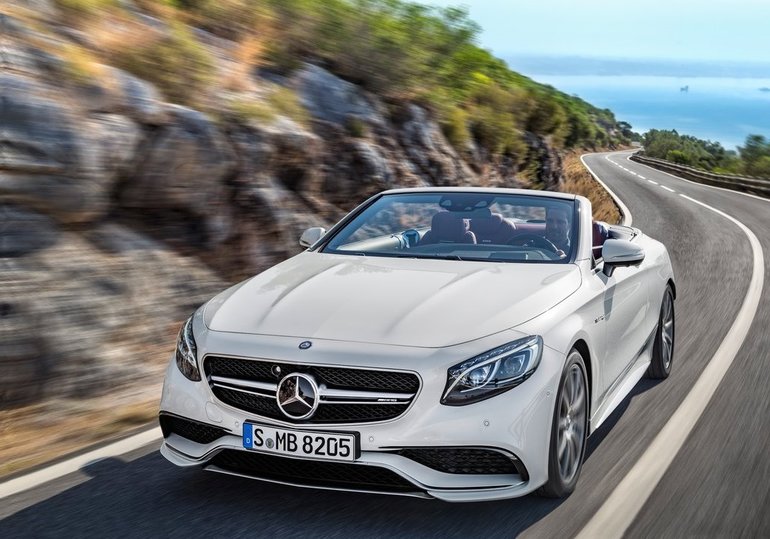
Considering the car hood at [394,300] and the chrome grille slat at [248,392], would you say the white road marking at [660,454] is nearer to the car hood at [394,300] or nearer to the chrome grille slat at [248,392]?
the car hood at [394,300]

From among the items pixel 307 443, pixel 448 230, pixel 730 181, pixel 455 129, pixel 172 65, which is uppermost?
pixel 172 65

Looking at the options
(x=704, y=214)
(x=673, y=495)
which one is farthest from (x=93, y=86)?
(x=704, y=214)

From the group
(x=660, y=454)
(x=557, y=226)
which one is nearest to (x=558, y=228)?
(x=557, y=226)

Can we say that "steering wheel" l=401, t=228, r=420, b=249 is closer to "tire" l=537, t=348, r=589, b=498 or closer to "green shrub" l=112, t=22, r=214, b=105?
"tire" l=537, t=348, r=589, b=498

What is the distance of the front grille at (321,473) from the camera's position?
3857 mm

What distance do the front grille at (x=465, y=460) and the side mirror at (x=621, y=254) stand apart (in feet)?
5.58

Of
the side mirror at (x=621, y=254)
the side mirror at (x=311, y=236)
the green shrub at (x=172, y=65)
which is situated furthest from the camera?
the green shrub at (x=172, y=65)

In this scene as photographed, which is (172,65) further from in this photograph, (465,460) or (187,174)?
(465,460)

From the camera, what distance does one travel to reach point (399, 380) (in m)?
3.86

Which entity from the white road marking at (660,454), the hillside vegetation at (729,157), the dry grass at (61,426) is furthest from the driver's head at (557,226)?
the hillside vegetation at (729,157)

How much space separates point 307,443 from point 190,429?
2.12 ft

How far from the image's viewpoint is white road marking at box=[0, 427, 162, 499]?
444 centimetres

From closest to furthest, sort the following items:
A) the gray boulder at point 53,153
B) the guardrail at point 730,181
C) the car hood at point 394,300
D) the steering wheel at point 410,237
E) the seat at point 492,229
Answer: the car hood at point 394,300 < the seat at point 492,229 < the steering wheel at point 410,237 < the gray boulder at point 53,153 < the guardrail at point 730,181

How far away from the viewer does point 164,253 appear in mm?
7781
